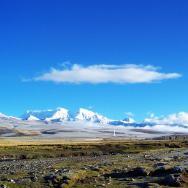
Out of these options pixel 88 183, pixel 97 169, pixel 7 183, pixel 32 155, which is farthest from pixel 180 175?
pixel 32 155

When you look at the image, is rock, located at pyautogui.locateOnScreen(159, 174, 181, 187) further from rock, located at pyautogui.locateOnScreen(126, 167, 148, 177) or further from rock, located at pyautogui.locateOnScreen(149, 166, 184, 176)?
rock, located at pyautogui.locateOnScreen(126, 167, 148, 177)

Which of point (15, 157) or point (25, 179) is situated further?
point (15, 157)

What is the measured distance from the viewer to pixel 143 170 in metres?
44.5

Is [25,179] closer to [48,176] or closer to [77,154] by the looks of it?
[48,176]

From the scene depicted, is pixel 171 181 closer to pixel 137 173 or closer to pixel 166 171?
pixel 166 171

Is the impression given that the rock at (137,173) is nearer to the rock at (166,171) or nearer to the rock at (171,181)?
the rock at (166,171)

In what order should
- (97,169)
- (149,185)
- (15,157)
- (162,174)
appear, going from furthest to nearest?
(15,157)
(97,169)
(162,174)
(149,185)

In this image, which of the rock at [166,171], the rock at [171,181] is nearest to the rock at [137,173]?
the rock at [166,171]

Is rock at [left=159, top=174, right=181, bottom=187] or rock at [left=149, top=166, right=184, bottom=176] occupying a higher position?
rock at [left=149, top=166, right=184, bottom=176]

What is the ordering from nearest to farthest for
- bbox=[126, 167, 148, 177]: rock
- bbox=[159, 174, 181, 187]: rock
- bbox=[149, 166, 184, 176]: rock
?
1. bbox=[159, 174, 181, 187]: rock
2. bbox=[149, 166, 184, 176]: rock
3. bbox=[126, 167, 148, 177]: rock

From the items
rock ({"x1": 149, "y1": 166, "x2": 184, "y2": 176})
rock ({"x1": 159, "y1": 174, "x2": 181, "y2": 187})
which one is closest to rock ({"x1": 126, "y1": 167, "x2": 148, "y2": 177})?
rock ({"x1": 149, "y1": 166, "x2": 184, "y2": 176})

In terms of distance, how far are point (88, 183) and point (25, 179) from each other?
19.1 feet

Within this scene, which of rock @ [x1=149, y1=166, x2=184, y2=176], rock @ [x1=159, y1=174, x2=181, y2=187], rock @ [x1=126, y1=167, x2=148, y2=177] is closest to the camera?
rock @ [x1=159, y1=174, x2=181, y2=187]

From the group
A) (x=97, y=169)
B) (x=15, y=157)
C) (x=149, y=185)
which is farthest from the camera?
(x=15, y=157)
